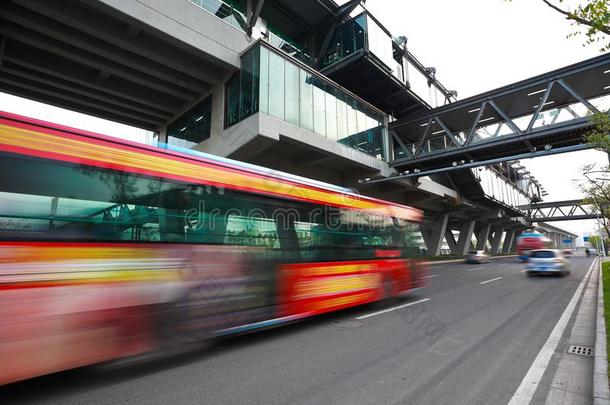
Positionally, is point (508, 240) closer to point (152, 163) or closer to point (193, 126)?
point (193, 126)

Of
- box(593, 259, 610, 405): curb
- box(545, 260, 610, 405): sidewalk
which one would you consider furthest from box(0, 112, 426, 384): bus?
box(593, 259, 610, 405): curb

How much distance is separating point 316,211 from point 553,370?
4945mm

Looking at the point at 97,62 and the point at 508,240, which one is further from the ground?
the point at 97,62

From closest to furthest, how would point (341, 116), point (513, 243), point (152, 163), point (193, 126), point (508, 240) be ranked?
point (152, 163)
point (193, 126)
point (341, 116)
point (508, 240)
point (513, 243)

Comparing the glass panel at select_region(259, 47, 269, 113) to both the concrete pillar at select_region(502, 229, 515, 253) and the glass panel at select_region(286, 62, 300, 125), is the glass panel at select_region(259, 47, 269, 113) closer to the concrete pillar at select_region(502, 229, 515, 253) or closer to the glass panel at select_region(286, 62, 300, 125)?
the glass panel at select_region(286, 62, 300, 125)

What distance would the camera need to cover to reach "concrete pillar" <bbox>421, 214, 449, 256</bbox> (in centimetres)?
4212

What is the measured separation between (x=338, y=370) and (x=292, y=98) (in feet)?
54.7

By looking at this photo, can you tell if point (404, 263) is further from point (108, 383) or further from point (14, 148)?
point (14, 148)

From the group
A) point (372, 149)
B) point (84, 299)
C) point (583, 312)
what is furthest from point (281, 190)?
point (372, 149)

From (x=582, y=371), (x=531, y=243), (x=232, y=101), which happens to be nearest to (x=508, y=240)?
(x=531, y=243)

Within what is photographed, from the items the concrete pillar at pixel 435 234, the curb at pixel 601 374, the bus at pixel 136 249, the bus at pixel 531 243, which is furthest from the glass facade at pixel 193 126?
the bus at pixel 531 243

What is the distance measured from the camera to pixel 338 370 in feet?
15.3

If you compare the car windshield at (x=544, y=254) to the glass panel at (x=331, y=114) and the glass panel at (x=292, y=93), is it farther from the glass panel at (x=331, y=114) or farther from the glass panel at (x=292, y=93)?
the glass panel at (x=292, y=93)

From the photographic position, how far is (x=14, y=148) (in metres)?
3.75
